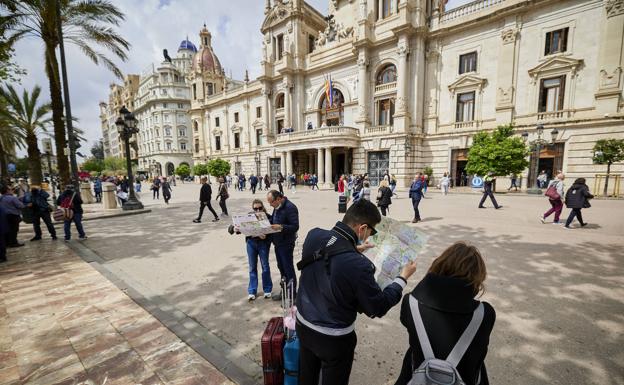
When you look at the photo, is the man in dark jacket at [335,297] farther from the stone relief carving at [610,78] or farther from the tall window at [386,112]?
the stone relief carving at [610,78]

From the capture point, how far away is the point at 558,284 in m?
4.36

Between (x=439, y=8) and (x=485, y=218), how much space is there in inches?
905

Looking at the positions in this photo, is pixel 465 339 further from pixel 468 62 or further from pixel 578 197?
pixel 468 62

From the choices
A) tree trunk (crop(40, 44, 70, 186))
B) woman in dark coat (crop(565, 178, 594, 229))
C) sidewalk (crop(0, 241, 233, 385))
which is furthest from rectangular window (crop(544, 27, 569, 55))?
tree trunk (crop(40, 44, 70, 186))

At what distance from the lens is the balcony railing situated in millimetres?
21228

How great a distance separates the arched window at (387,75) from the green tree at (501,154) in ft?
35.3

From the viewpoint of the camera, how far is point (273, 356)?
2.25 metres

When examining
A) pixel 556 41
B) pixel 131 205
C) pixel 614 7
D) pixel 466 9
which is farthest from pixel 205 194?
pixel 614 7

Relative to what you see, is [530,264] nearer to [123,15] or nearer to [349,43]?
[123,15]

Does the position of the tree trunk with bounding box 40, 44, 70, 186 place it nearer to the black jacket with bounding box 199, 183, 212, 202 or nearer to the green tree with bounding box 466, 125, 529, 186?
the black jacket with bounding box 199, 183, 212, 202

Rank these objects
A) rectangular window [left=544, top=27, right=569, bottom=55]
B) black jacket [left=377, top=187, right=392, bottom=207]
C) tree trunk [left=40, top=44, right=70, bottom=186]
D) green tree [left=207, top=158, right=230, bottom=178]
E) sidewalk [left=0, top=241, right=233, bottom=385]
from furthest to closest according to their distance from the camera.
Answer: green tree [left=207, top=158, right=230, bottom=178], rectangular window [left=544, top=27, right=569, bottom=55], tree trunk [left=40, top=44, right=70, bottom=186], black jacket [left=377, top=187, right=392, bottom=207], sidewalk [left=0, top=241, right=233, bottom=385]

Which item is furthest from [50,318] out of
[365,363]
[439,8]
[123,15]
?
[439,8]

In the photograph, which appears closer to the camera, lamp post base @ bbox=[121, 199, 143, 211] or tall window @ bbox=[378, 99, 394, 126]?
lamp post base @ bbox=[121, 199, 143, 211]

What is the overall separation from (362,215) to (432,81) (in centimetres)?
2666
